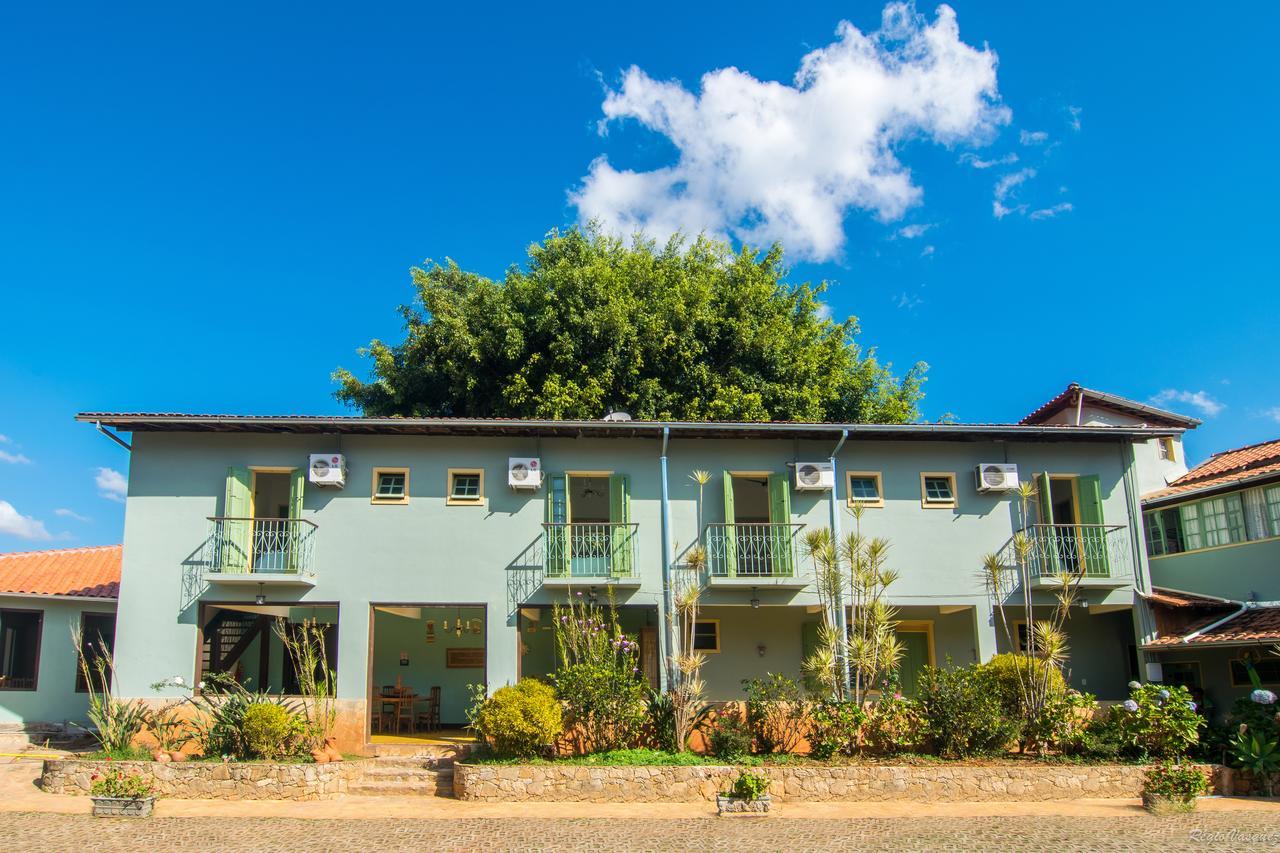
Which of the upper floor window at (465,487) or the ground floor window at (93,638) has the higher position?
the upper floor window at (465,487)

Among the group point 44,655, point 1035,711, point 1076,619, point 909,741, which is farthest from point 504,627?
point 1076,619

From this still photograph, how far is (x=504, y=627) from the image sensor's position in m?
16.2

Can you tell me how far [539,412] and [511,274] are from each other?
15.1 feet

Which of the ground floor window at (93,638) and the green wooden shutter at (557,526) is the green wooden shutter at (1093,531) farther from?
the ground floor window at (93,638)

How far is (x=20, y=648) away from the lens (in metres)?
18.6

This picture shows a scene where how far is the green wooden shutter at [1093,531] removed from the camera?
16.9 meters

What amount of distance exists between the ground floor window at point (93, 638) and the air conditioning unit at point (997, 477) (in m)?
16.3

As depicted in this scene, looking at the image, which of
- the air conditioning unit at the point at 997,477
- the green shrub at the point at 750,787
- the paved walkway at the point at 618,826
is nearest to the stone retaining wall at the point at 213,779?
the paved walkway at the point at 618,826

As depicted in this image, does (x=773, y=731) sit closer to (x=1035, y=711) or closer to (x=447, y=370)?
(x=1035, y=711)

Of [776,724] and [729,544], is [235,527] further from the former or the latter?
[776,724]

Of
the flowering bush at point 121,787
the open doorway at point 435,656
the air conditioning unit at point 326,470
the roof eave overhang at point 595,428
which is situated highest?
the roof eave overhang at point 595,428

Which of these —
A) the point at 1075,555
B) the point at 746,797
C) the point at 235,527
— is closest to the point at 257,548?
the point at 235,527

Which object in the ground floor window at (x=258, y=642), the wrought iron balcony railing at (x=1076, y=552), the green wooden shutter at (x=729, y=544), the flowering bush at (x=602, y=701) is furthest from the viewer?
the ground floor window at (x=258, y=642)

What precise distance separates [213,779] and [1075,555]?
1386 centimetres
